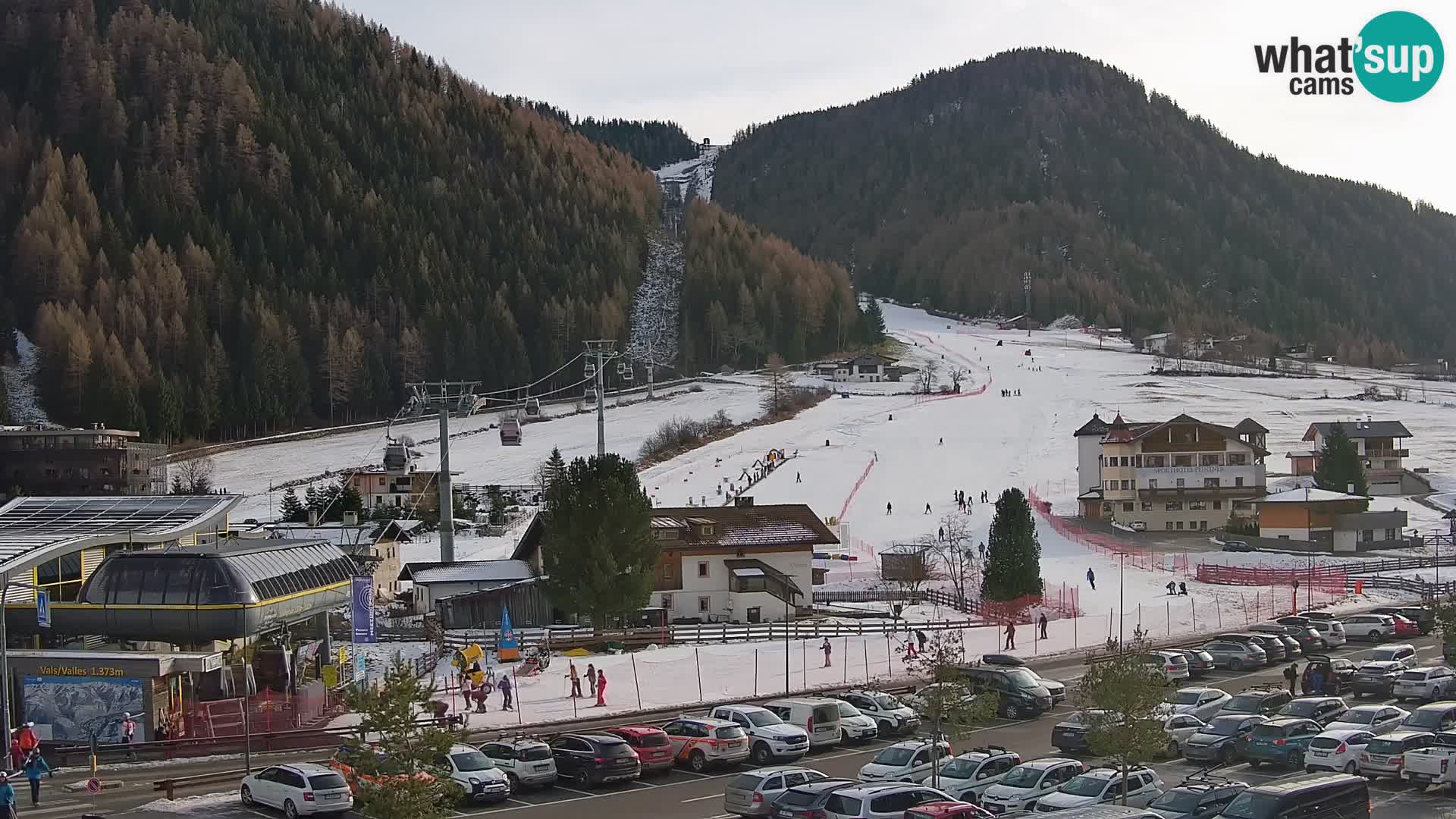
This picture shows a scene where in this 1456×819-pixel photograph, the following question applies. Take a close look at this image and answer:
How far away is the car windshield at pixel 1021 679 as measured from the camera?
31953mm

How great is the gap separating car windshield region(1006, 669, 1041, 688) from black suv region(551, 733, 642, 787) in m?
9.63

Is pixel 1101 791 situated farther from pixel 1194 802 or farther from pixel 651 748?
pixel 651 748

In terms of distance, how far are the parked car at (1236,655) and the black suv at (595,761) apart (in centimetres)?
1775

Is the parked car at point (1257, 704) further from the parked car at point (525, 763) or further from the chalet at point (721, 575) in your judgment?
the chalet at point (721, 575)

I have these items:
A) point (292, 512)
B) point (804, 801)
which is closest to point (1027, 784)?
point (804, 801)

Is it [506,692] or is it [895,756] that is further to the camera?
[506,692]

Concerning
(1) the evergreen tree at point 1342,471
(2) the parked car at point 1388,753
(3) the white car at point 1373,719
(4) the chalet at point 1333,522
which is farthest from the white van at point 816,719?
(1) the evergreen tree at point 1342,471

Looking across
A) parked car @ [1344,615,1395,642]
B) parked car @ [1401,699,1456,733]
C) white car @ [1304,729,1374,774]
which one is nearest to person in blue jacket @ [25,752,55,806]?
white car @ [1304,729,1374,774]

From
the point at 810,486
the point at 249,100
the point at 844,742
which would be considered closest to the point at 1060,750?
the point at 844,742

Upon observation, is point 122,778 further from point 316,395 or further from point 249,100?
point 249,100

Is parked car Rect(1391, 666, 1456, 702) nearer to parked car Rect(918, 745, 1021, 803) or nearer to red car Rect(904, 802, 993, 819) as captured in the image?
parked car Rect(918, 745, 1021, 803)

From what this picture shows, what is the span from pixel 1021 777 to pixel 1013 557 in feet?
84.3

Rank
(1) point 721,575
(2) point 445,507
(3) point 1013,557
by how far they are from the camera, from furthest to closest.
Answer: (2) point 445,507, (1) point 721,575, (3) point 1013,557

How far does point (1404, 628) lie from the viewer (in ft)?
141
